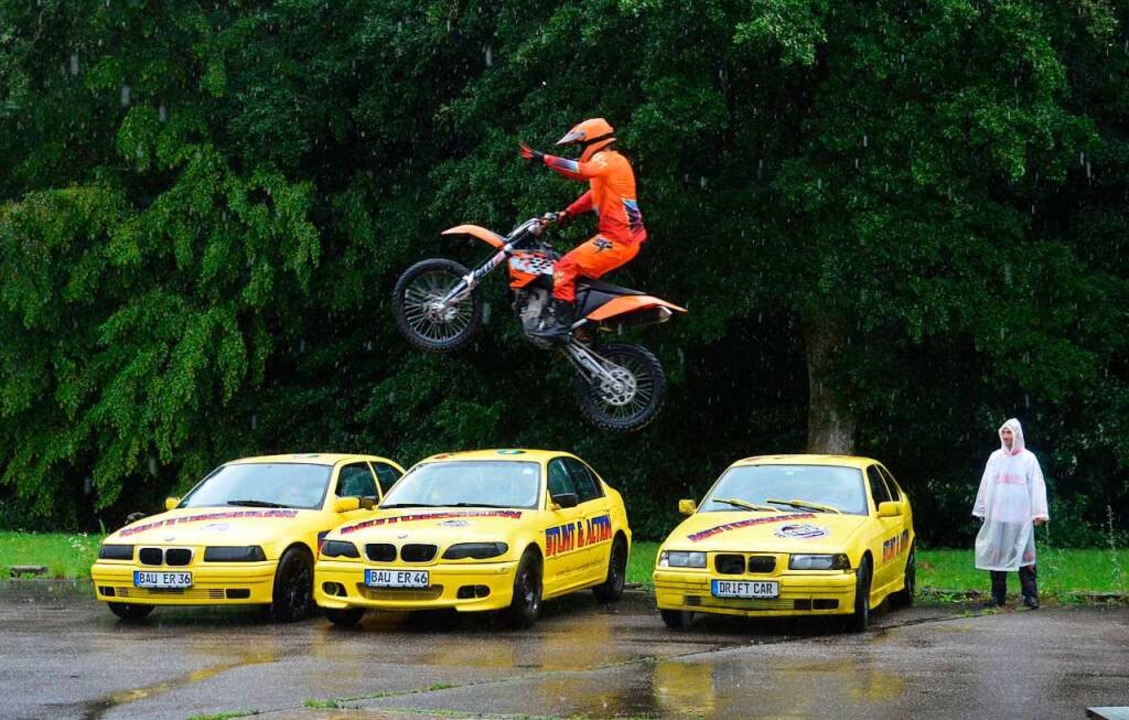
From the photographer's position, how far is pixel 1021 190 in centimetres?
2738

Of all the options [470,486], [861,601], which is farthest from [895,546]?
[470,486]

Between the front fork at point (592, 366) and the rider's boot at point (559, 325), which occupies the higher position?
the rider's boot at point (559, 325)

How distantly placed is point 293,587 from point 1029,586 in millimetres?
7275

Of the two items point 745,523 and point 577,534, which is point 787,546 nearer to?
point 745,523

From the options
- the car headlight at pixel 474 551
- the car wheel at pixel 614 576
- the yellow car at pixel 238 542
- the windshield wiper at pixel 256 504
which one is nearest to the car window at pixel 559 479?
the car wheel at pixel 614 576

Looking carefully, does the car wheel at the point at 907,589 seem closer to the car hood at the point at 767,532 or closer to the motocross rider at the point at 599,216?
the car hood at the point at 767,532

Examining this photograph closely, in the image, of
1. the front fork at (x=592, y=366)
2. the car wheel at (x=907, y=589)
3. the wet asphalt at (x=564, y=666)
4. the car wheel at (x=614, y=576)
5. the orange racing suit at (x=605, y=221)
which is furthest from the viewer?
the front fork at (x=592, y=366)

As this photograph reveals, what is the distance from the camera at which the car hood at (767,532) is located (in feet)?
47.0

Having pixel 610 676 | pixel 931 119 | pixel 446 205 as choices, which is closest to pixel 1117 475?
pixel 931 119

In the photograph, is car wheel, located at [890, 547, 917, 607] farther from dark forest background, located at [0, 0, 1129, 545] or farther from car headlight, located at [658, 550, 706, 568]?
dark forest background, located at [0, 0, 1129, 545]

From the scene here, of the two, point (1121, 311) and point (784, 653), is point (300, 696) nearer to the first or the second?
point (784, 653)

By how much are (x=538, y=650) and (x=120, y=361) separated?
1838 centimetres

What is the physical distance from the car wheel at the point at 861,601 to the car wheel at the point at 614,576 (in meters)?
3.30

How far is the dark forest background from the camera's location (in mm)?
24281
